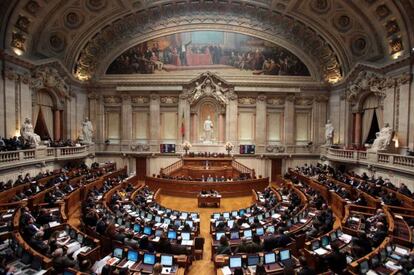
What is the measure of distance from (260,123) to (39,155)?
18248 millimetres

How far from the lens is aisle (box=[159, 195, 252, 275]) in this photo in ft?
25.2

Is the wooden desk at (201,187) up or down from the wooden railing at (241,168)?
down

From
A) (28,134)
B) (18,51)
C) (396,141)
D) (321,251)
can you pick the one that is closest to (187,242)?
(321,251)

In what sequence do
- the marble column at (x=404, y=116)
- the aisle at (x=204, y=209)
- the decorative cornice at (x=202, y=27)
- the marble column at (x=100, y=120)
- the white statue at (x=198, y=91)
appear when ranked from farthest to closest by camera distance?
the marble column at (x=100, y=120) < the white statue at (x=198, y=91) < the decorative cornice at (x=202, y=27) < the marble column at (x=404, y=116) < the aisle at (x=204, y=209)

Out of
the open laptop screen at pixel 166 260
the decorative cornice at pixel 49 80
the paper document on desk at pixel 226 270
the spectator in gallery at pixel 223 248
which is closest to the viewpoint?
the paper document on desk at pixel 226 270

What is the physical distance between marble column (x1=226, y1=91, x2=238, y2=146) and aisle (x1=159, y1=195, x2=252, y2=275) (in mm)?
8002

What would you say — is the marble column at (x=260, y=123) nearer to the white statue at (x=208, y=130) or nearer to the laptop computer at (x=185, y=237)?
the white statue at (x=208, y=130)

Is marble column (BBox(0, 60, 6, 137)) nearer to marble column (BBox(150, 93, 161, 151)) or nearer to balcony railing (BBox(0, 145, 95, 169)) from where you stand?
balcony railing (BBox(0, 145, 95, 169))

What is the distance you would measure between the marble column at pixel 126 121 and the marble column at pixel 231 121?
9.51 metres

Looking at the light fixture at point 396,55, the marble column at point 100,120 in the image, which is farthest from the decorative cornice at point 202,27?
the light fixture at point 396,55

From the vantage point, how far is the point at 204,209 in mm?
14617

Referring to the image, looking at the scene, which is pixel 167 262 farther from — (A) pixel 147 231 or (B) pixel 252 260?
(A) pixel 147 231

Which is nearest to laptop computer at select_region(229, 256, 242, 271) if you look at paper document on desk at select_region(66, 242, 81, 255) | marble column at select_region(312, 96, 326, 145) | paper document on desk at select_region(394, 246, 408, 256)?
paper document on desk at select_region(394, 246, 408, 256)

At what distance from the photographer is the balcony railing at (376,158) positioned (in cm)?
1323
